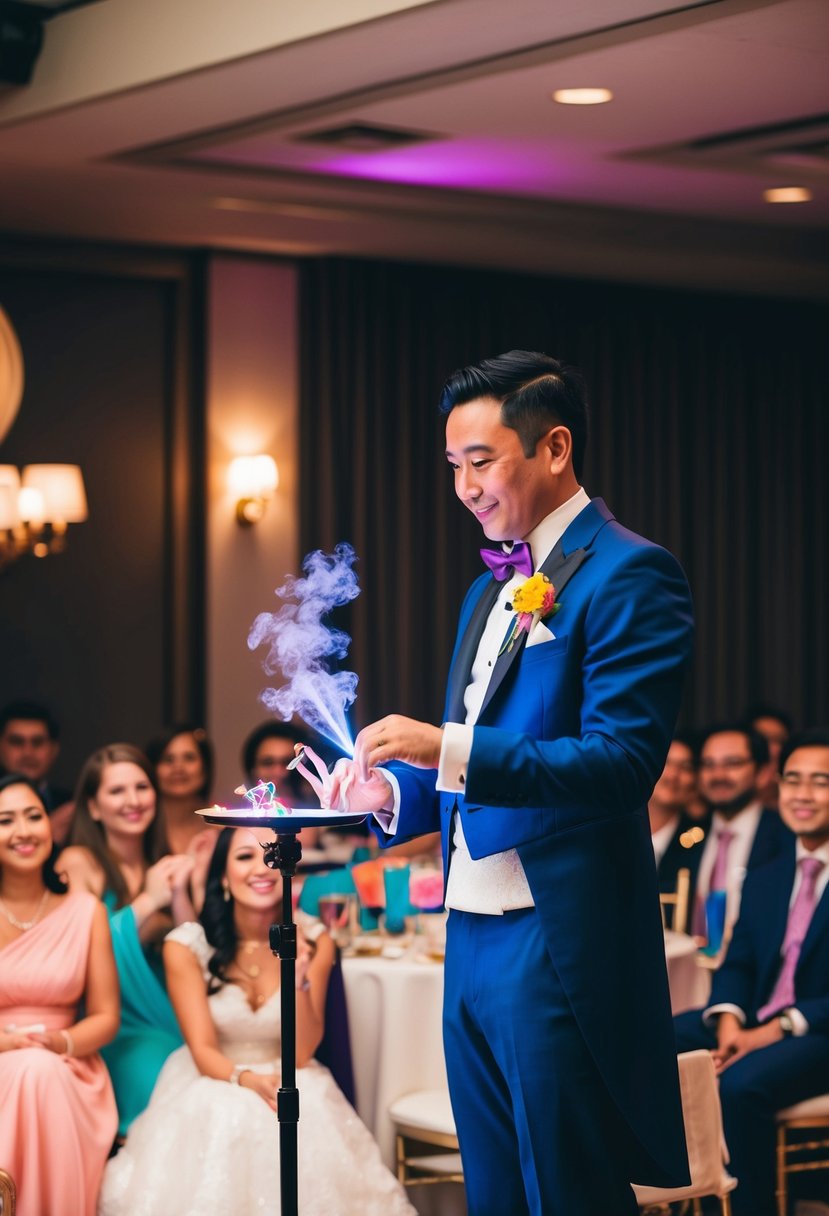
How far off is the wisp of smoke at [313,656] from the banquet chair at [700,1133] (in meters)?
1.29

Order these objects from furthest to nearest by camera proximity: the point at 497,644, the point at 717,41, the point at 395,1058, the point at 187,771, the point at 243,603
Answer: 1. the point at 243,603
2. the point at 187,771
3. the point at 717,41
4. the point at 395,1058
5. the point at 497,644

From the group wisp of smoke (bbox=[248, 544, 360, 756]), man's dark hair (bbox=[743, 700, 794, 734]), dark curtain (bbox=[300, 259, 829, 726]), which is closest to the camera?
wisp of smoke (bbox=[248, 544, 360, 756])

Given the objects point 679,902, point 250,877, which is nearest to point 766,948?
point 679,902

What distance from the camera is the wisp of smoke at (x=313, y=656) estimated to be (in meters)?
2.51

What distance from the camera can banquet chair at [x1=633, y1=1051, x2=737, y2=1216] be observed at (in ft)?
11.4

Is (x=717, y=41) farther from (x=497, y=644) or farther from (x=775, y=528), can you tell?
(x=775, y=528)

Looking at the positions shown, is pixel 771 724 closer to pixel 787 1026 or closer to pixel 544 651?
pixel 787 1026

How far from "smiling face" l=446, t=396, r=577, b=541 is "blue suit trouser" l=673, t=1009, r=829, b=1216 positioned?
245 centimetres

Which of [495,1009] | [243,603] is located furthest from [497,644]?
[243,603]

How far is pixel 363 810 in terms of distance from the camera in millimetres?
2432

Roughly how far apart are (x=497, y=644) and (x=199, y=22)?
311 cm

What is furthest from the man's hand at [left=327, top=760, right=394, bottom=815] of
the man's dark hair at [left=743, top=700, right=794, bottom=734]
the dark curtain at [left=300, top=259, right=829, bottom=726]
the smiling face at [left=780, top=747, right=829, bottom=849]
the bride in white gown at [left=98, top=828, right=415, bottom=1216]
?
the man's dark hair at [left=743, top=700, right=794, bottom=734]

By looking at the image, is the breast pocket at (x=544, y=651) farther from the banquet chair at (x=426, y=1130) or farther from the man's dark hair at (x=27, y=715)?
the man's dark hair at (x=27, y=715)

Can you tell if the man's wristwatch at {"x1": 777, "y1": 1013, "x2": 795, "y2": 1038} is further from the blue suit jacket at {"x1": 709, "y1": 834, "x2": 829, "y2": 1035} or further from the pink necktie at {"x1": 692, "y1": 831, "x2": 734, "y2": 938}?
the pink necktie at {"x1": 692, "y1": 831, "x2": 734, "y2": 938}
